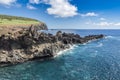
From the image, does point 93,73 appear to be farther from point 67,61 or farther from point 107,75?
point 67,61

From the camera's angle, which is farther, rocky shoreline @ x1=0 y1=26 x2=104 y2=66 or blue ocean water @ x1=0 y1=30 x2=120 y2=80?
rocky shoreline @ x1=0 y1=26 x2=104 y2=66

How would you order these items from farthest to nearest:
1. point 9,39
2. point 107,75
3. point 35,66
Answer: point 9,39 → point 35,66 → point 107,75

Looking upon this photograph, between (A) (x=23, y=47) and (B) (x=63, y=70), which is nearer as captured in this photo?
(B) (x=63, y=70)

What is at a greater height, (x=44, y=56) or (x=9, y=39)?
(x=9, y=39)

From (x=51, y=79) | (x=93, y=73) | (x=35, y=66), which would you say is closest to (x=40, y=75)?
(x=51, y=79)

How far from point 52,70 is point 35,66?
28.0 ft

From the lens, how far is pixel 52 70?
66.6 metres

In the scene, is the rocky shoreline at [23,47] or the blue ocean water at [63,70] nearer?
the blue ocean water at [63,70]

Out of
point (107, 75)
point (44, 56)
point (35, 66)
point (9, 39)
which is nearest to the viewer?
point (107, 75)

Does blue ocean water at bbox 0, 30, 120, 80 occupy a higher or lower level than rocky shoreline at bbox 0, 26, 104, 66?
lower

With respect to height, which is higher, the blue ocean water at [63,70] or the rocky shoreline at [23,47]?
the rocky shoreline at [23,47]

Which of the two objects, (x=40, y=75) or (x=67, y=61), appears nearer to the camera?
(x=40, y=75)

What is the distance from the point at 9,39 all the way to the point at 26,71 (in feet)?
60.7

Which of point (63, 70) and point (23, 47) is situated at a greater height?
point (23, 47)
